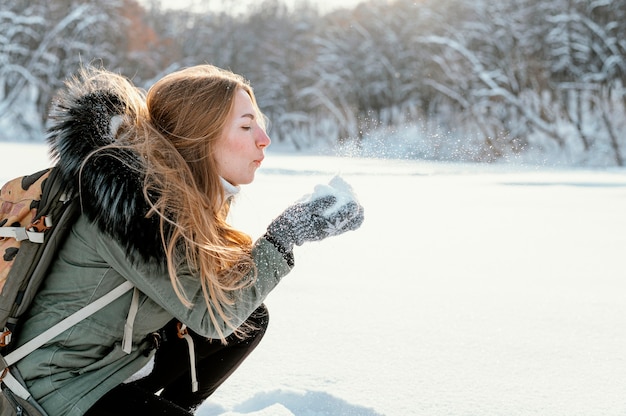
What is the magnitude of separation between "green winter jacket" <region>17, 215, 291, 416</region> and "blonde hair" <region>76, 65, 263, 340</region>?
38 mm

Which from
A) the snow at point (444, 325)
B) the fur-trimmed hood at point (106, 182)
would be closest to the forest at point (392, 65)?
the snow at point (444, 325)

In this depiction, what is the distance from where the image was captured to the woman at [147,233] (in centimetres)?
133

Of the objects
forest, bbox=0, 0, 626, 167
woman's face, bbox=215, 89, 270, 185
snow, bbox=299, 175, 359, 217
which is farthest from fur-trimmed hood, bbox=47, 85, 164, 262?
forest, bbox=0, 0, 626, 167

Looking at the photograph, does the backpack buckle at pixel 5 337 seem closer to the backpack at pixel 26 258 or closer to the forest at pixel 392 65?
the backpack at pixel 26 258

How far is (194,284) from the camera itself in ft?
4.55

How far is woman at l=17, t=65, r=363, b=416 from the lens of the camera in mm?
1330

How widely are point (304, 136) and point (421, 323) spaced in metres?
28.6

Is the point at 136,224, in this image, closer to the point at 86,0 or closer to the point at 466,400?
the point at 466,400

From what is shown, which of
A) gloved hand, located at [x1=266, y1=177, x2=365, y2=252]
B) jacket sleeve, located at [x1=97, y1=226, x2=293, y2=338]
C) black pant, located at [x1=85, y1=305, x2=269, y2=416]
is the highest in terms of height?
gloved hand, located at [x1=266, y1=177, x2=365, y2=252]

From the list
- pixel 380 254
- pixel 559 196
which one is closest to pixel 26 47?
pixel 559 196

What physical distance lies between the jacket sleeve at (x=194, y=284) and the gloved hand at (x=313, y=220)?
0.12 feet

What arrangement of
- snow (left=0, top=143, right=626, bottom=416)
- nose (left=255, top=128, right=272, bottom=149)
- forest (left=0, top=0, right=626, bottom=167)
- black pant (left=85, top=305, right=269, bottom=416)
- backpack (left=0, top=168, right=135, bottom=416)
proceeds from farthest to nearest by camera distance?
1. forest (left=0, top=0, right=626, bottom=167)
2. snow (left=0, top=143, right=626, bottom=416)
3. black pant (left=85, top=305, right=269, bottom=416)
4. nose (left=255, top=128, right=272, bottom=149)
5. backpack (left=0, top=168, right=135, bottom=416)

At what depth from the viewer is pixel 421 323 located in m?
2.85

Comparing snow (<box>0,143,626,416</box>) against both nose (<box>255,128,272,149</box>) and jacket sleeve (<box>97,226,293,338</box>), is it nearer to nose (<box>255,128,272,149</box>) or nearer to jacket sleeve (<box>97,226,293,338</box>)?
nose (<box>255,128,272,149</box>)
